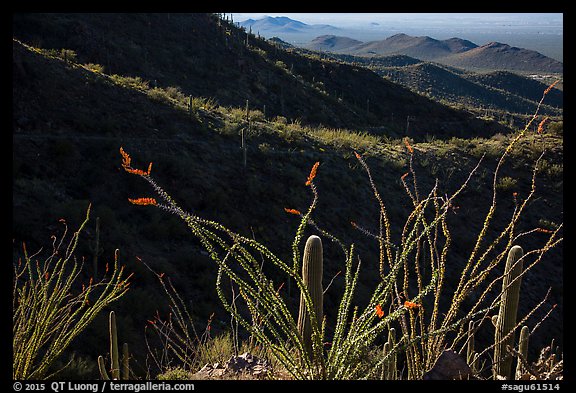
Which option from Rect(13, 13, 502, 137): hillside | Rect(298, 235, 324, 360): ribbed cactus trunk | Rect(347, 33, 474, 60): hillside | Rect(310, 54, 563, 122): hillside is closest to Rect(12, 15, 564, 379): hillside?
Rect(298, 235, 324, 360): ribbed cactus trunk

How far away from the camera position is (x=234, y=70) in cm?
3706

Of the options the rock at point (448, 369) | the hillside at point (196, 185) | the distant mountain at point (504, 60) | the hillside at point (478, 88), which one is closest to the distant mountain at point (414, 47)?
the distant mountain at point (504, 60)

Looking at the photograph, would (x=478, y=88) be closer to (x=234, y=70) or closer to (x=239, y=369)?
(x=234, y=70)

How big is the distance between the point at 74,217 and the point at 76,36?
23165 millimetres

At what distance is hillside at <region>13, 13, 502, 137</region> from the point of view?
101 ft

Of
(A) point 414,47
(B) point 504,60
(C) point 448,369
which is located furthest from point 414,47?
(C) point 448,369

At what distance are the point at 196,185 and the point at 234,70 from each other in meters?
23.7

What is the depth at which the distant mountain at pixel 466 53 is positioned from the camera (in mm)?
125562

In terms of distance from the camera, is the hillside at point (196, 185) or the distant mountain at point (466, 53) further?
the distant mountain at point (466, 53)

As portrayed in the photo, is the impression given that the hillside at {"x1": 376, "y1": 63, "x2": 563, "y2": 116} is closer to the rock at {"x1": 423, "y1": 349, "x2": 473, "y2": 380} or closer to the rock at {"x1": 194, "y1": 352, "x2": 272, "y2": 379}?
the rock at {"x1": 194, "y1": 352, "x2": 272, "y2": 379}

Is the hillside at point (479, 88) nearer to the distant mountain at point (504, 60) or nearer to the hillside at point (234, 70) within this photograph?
the hillside at point (234, 70)

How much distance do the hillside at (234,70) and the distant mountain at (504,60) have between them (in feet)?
304

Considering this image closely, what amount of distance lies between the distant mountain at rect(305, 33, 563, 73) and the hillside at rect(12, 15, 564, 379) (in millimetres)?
113583

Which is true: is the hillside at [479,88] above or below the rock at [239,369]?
below
